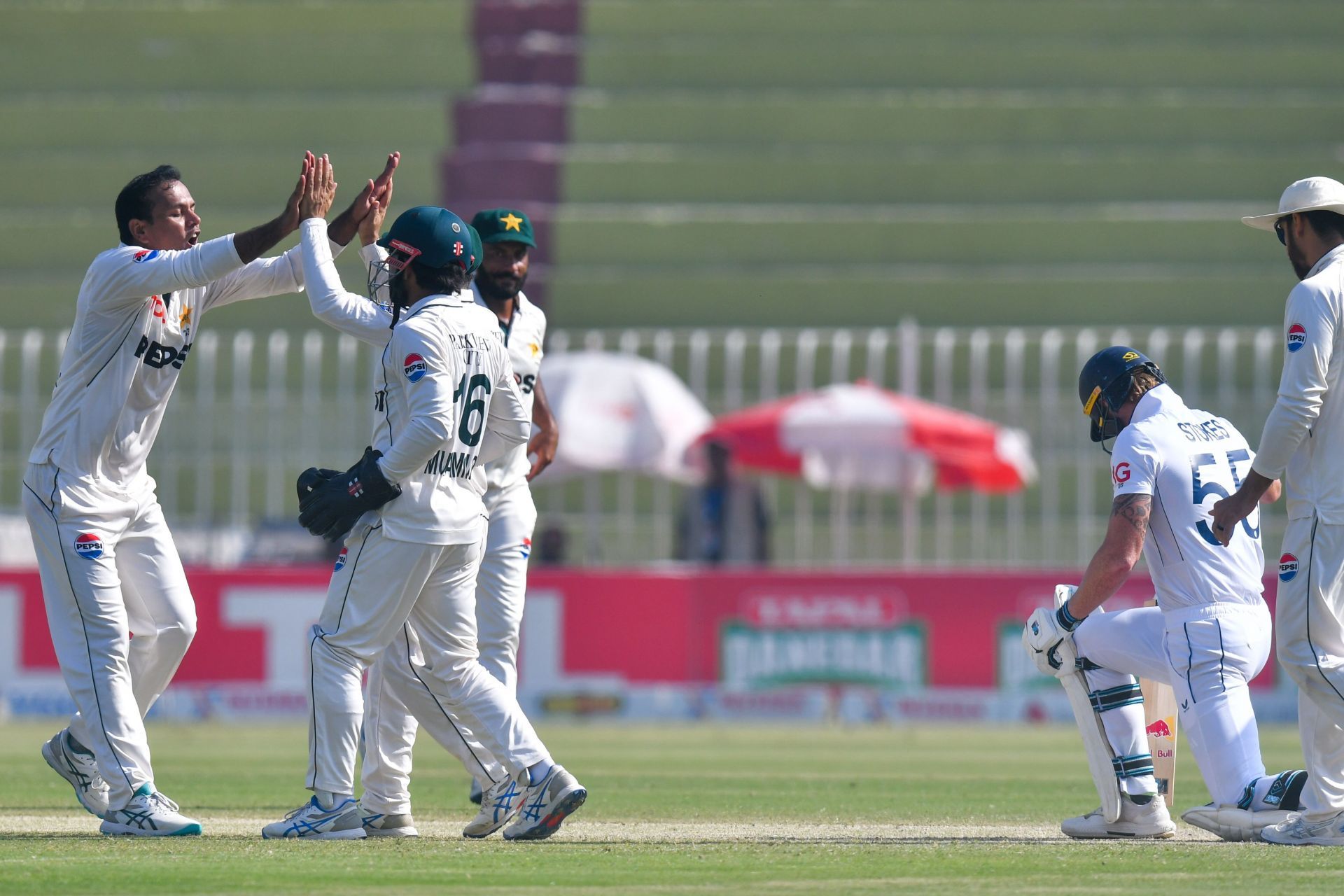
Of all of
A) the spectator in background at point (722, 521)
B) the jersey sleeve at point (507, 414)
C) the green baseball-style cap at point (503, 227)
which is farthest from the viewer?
the spectator in background at point (722, 521)

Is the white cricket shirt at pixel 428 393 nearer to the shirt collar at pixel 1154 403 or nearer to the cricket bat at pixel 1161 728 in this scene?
the shirt collar at pixel 1154 403

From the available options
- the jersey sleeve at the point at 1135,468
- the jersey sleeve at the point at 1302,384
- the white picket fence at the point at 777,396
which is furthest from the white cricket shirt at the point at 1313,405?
the white picket fence at the point at 777,396

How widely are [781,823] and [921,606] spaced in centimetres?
861

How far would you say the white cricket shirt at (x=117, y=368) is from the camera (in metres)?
6.84

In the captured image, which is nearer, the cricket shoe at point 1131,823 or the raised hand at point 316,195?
A: the raised hand at point 316,195

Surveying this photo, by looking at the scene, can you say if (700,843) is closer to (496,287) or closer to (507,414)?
(507,414)

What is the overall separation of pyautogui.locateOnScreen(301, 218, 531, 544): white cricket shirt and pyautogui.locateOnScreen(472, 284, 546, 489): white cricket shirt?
100cm

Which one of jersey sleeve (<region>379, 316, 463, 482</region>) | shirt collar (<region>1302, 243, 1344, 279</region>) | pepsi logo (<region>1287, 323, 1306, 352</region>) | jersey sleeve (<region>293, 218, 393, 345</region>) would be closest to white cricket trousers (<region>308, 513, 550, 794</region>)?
jersey sleeve (<region>379, 316, 463, 482</region>)

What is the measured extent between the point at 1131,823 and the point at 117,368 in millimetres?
3886

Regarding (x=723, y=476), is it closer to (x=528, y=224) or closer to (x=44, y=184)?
(x=528, y=224)

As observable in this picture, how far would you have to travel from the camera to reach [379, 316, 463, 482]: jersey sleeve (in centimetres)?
643

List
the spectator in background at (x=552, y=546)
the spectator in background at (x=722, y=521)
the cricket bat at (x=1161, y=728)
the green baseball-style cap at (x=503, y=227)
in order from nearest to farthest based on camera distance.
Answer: the cricket bat at (x=1161, y=728) → the green baseball-style cap at (x=503, y=227) → the spectator in background at (x=722, y=521) → the spectator in background at (x=552, y=546)

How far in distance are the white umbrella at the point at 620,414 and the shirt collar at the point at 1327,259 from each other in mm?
10536

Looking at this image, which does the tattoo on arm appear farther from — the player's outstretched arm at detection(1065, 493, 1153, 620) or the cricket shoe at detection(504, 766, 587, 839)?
the cricket shoe at detection(504, 766, 587, 839)
